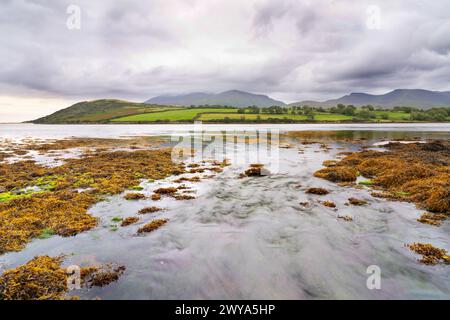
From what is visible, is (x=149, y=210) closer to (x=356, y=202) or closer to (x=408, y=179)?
(x=356, y=202)

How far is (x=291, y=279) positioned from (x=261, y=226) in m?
4.22

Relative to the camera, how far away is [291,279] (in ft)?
25.6

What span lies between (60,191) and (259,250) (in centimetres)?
1512

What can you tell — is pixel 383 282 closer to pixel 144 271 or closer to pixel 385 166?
pixel 144 271

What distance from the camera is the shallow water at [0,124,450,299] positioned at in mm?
7328

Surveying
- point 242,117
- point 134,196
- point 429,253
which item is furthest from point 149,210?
point 242,117

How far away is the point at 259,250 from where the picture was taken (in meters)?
9.65

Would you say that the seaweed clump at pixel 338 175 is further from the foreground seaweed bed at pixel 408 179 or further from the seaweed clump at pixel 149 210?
the seaweed clump at pixel 149 210

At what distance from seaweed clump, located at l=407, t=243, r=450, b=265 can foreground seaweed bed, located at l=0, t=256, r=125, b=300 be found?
1099cm

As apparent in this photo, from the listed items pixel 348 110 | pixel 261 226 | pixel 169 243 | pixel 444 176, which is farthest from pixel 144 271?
pixel 348 110

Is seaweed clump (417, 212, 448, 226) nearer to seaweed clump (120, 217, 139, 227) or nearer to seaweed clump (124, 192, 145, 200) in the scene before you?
seaweed clump (120, 217, 139, 227)

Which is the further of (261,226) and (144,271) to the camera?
(261,226)

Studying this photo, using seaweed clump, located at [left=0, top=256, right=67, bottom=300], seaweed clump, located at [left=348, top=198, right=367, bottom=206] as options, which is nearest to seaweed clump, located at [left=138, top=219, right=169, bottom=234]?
seaweed clump, located at [left=0, top=256, right=67, bottom=300]
